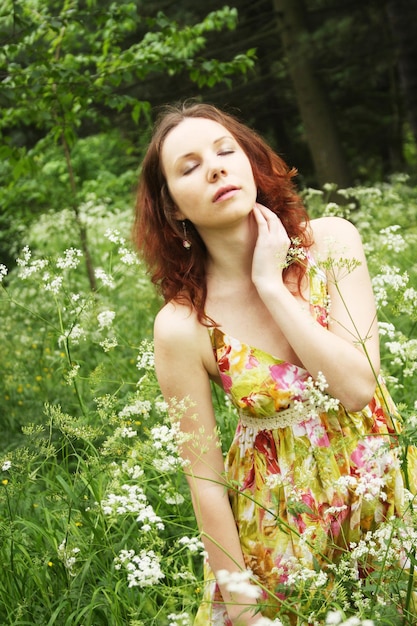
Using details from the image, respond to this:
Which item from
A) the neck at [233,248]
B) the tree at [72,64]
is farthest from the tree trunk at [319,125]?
the neck at [233,248]

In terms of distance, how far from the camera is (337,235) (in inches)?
93.7

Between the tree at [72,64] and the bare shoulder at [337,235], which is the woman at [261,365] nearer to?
the bare shoulder at [337,235]

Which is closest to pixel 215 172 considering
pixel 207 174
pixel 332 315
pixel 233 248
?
pixel 207 174

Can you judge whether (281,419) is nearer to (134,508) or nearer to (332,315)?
(332,315)

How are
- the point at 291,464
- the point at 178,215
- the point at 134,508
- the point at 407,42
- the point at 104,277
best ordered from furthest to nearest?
1. the point at 407,42
2. the point at 104,277
3. the point at 178,215
4. the point at 291,464
5. the point at 134,508

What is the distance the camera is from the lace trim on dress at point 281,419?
87.3 inches

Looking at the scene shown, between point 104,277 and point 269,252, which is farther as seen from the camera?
point 104,277

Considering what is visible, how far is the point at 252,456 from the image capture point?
91.5 inches

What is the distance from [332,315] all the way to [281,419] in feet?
1.04

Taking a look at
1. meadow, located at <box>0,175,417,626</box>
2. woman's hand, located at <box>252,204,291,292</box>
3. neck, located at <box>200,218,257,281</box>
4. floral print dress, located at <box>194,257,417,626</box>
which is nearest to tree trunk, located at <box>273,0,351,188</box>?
meadow, located at <box>0,175,417,626</box>

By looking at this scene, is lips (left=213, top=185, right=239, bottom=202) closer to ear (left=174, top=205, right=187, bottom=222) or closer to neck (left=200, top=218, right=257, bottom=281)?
neck (left=200, top=218, right=257, bottom=281)

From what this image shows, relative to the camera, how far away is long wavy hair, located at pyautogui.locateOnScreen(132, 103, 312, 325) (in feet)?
8.24

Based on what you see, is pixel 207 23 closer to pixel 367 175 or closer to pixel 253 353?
pixel 253 353

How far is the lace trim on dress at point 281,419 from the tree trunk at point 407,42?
25.0 ft
